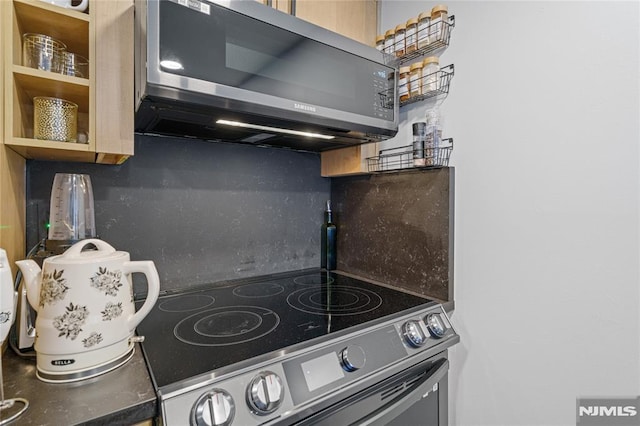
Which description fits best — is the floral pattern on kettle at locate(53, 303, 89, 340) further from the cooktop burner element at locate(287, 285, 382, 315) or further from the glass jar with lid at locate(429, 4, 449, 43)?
the glass jar with lid at locate(429, 4, 449, 43)

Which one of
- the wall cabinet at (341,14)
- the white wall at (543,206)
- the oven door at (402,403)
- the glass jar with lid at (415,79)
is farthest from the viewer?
the glass jar with lid at (415,79)

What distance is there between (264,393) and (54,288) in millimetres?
428

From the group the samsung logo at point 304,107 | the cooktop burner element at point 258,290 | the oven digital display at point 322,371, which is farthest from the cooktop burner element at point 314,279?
the samsung logo at point 304,107

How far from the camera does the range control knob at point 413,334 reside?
86 centimetres

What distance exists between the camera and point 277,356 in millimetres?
662

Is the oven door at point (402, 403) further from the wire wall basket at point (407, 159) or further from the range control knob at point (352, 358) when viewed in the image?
the wire wall basket at point (407, 159)

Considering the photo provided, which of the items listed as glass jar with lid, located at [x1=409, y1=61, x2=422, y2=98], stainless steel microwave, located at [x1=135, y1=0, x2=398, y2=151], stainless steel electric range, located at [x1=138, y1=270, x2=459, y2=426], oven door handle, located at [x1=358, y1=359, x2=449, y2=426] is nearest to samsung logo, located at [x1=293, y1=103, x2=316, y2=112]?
stainless steel microwave, located at [x1=135, y1=0, x2=398, y2=151]

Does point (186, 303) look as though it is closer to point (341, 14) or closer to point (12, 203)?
point (12, 203)

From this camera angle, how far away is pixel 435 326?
937mm

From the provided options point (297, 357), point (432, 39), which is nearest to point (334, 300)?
point (297, 357)

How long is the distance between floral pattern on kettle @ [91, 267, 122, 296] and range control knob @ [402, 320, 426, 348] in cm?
70

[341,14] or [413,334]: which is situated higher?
[341,14]

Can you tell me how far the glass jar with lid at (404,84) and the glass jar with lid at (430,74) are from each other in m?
0.07

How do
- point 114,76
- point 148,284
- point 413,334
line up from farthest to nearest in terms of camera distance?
point 413,334, point 114,76, point 148,284
